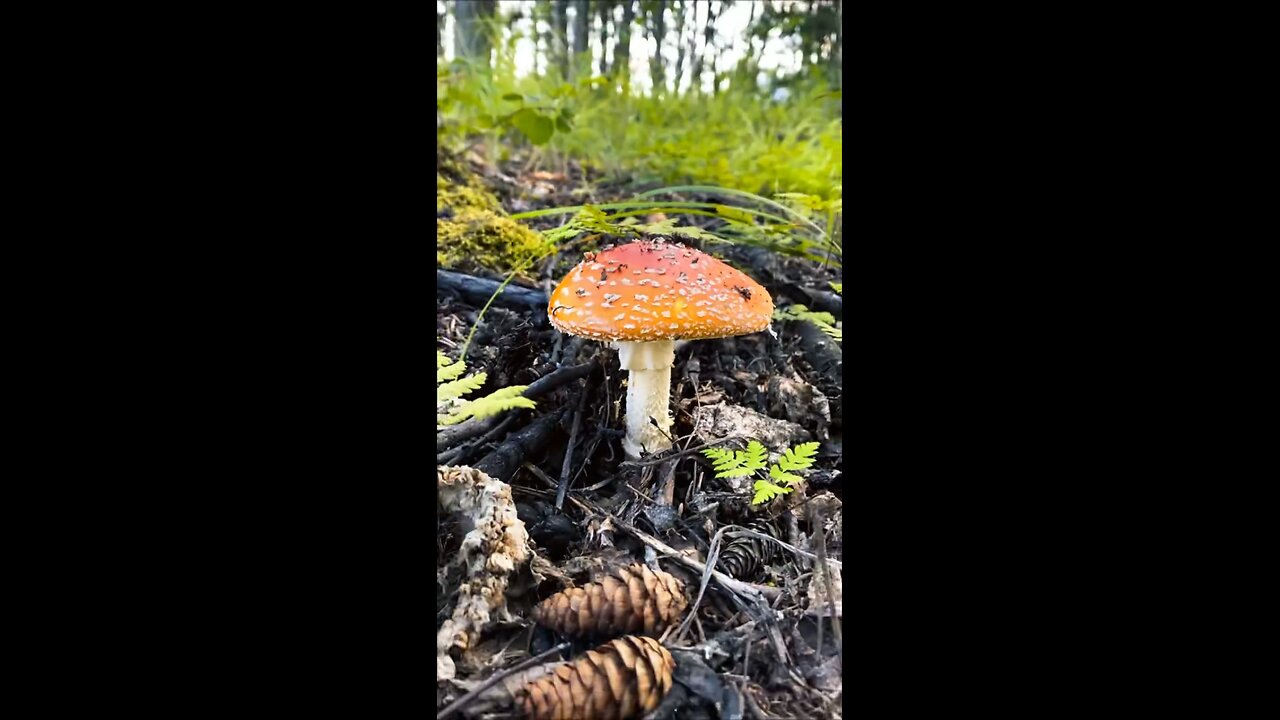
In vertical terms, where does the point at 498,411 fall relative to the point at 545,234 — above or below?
below

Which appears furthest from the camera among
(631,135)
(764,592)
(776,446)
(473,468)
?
(631,135)

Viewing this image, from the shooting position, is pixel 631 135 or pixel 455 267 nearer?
pixel 455 267

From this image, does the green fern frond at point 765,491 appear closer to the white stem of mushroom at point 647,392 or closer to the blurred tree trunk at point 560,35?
the white stem of mushroom at point 647,392

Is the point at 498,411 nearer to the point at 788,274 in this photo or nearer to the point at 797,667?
the point at 797,667

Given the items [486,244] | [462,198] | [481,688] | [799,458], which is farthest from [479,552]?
[462,198]

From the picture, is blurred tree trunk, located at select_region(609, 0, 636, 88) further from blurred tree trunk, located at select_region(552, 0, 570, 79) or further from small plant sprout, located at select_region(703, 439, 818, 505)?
small plant sprout, located at select_region(703, 439, 818, 505)

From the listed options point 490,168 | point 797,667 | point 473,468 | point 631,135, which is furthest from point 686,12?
point 797,667
